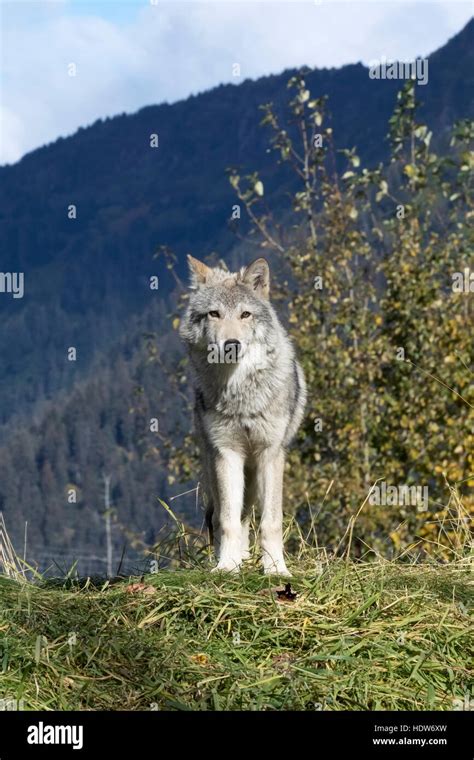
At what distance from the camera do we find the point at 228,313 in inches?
264

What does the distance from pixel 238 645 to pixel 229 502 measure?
172 centimetres

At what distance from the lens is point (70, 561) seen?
22.0ft

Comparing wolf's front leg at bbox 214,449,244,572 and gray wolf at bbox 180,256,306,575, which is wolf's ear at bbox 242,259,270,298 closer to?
gray wolf at bbox 180,256,306,575

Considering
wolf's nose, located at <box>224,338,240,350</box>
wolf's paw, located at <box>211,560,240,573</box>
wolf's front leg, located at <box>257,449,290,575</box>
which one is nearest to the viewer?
wolf's paw, located at <box>211,560,240,573</box>

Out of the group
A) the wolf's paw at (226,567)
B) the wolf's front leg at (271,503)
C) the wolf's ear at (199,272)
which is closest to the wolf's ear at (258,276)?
the wolf's ear at (199,272)

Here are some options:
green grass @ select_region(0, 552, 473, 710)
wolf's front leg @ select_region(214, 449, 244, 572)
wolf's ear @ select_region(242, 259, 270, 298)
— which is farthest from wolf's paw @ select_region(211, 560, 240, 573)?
wolf's ear @ select_region(242, 259, 270, 298)

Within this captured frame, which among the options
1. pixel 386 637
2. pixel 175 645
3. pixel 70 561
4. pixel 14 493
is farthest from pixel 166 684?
pixel 14 493

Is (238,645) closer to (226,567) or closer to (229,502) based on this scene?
(226,567)

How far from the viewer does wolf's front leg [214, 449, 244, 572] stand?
6.65 m

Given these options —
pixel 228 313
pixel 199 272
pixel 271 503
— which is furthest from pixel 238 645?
pixel 199 272

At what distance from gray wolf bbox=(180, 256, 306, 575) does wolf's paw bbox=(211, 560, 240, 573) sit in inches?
1.7

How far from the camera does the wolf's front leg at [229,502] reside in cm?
665
